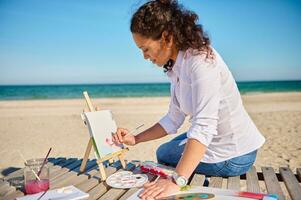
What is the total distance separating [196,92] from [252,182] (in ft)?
2.87

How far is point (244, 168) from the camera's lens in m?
2.47

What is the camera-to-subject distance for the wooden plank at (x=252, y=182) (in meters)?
2.19

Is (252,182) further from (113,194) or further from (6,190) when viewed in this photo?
(6,190)

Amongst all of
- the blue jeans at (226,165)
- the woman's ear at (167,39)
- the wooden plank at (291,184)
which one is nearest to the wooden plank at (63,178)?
the blue jeans at (226,165)

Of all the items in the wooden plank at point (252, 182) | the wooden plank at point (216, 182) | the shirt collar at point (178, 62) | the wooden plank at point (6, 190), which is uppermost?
the shirt collar at point (178, 62)

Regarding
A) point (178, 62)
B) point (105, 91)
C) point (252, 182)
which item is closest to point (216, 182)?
point (252, 182)

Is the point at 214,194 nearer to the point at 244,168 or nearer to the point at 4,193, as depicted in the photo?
the point at 244,168

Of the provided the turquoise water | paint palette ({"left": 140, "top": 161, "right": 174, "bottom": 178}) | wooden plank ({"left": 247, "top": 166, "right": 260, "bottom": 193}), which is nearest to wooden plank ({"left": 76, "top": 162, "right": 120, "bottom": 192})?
paint palette ({"left": 140, "top": 161, "right": 174, "bottom": 178})

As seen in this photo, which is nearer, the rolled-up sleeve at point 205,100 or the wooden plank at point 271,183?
the rolled-up sleeve at point 205,100

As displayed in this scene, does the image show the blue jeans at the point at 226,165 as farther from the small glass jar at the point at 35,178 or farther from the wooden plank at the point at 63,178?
the small glass jar at the point at 35,178

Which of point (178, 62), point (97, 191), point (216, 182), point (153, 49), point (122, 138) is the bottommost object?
point (216, 182)

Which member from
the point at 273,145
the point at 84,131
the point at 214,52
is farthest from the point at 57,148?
the point at 214,52

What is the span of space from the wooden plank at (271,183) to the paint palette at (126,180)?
889mm

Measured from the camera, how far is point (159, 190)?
1.91 meters
